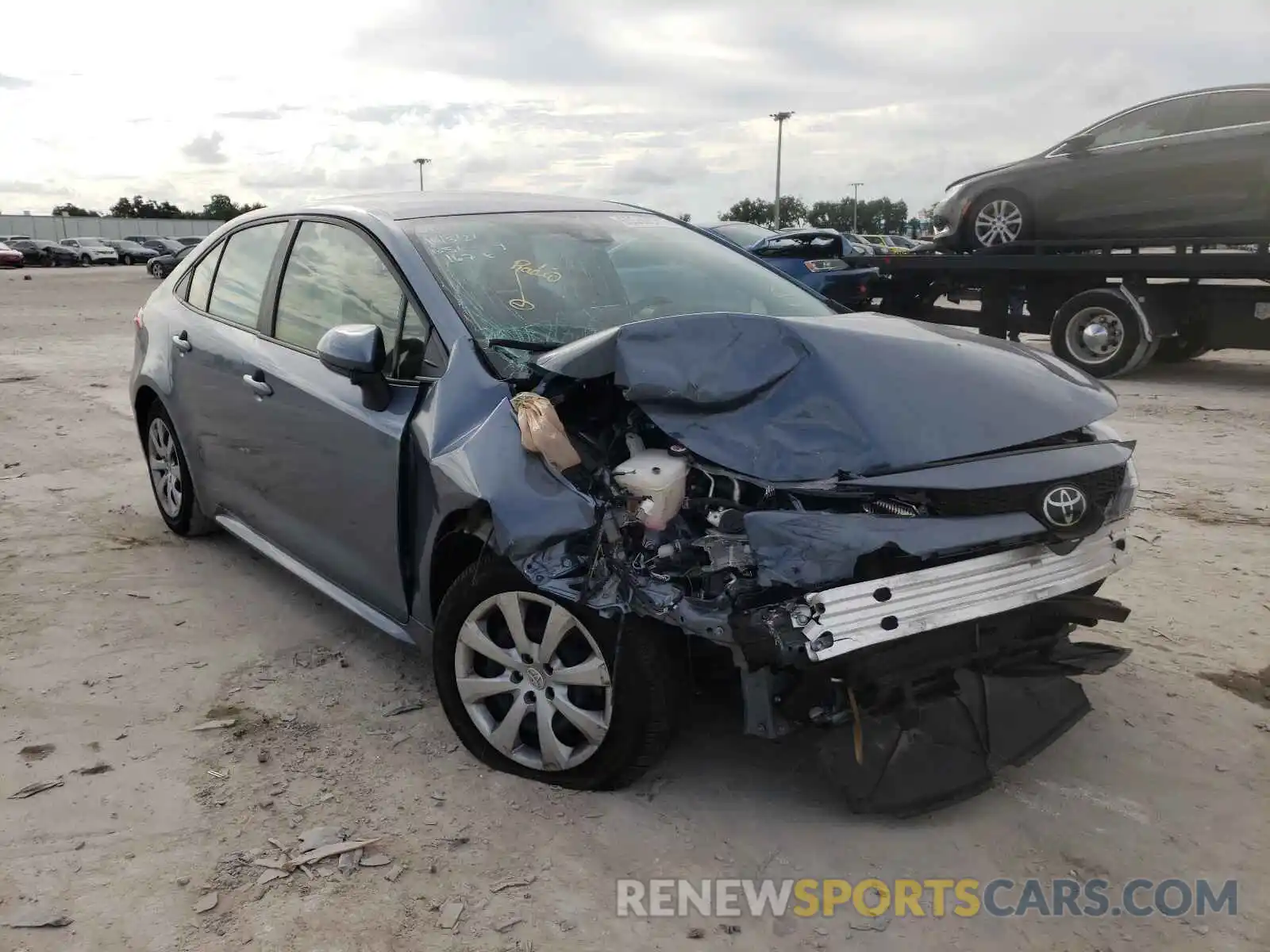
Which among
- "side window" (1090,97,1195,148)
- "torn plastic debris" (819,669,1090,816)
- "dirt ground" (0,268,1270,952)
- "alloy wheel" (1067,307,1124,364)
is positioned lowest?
"dirt ground" (0,268,1270,952)

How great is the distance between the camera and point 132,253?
50406mm

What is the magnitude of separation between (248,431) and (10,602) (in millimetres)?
1375

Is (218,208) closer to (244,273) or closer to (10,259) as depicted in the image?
(10,259)

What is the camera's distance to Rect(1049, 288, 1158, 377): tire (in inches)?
398

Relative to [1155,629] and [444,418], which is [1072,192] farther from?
[444,418]

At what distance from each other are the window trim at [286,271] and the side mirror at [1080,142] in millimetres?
8665

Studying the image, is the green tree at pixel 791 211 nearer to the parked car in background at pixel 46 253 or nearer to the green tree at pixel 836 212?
the green tree at pixel 836 212

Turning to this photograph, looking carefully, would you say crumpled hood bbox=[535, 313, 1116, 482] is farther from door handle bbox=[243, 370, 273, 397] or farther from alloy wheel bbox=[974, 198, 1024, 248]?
alloy wheel bbox=[974, 198, 1024, 248]

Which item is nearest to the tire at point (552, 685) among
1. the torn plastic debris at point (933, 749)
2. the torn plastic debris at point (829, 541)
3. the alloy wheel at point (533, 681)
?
the alloy wheel at point (533, 681)

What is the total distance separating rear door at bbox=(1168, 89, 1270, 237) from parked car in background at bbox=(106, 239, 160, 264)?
1938 inches

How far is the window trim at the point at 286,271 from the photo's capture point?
3299mm

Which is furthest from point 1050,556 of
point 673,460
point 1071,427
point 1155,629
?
point 1155,629

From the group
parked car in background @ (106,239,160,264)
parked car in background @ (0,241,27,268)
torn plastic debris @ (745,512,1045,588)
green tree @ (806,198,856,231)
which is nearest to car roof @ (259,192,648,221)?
torn plastic debris @ (745,512,1045,588)

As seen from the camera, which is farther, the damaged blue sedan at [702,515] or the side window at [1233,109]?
the side window at [1233,109]
